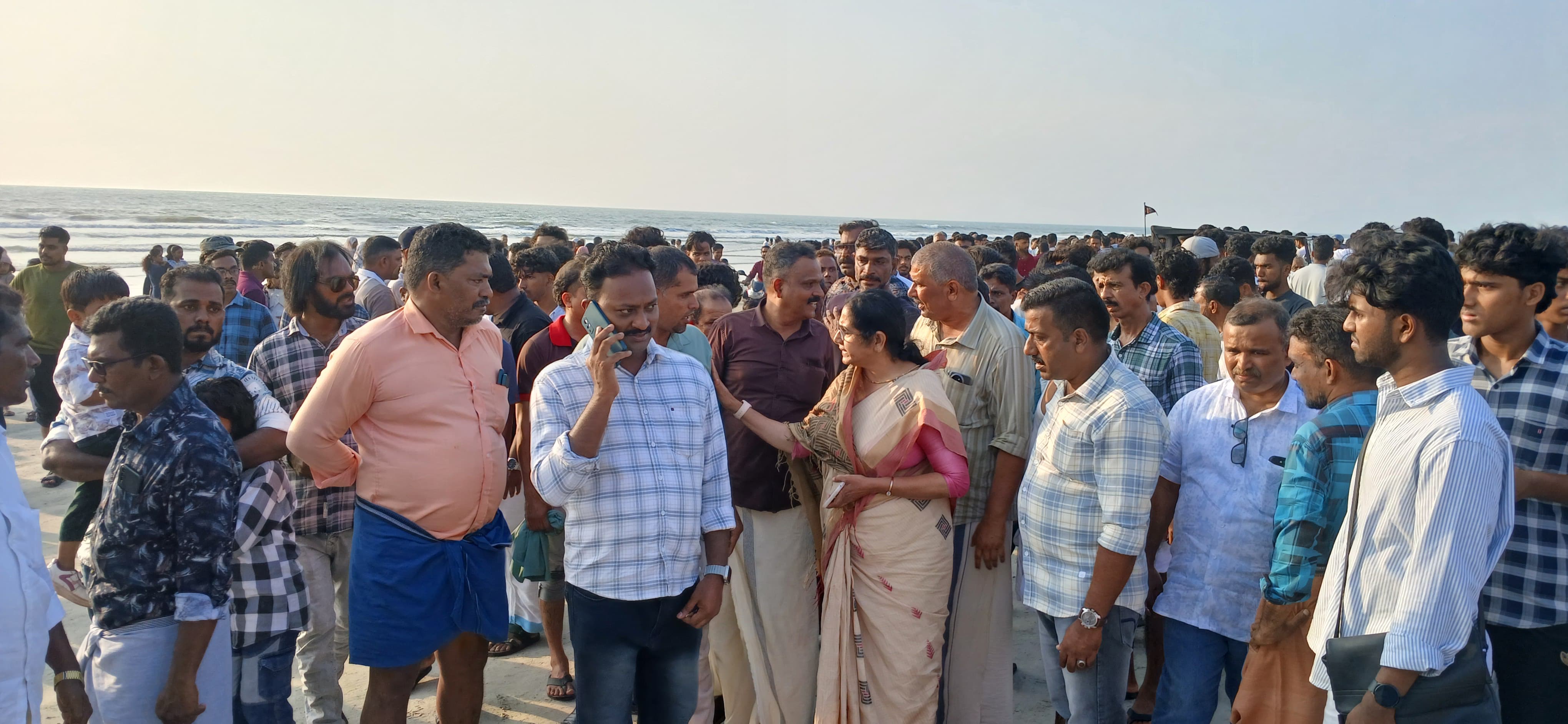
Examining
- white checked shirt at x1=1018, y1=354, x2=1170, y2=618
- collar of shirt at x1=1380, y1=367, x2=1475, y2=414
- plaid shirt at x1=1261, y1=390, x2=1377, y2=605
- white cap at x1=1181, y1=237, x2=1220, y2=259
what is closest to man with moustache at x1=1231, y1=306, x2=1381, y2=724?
plaid shirt at x1=1261, y1=390, x2=1377, y2=605

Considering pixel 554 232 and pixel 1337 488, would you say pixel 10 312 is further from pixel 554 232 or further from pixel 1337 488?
pixel 554 232

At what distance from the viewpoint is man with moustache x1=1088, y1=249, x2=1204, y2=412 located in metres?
4.13

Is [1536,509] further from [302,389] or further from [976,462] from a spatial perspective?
[302,389]

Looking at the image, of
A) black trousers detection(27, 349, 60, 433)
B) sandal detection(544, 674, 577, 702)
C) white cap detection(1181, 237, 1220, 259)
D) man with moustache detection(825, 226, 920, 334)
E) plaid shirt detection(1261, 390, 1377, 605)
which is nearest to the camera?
plaid shirt detection(1261, 390, 1377, 605)

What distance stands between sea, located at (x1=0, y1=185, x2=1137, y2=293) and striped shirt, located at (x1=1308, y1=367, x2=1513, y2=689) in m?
3.25

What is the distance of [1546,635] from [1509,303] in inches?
39.0

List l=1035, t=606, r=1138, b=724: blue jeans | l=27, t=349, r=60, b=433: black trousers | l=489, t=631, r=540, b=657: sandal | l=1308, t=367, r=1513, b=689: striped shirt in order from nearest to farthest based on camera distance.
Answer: l=1308, t=367, r=1513, b=689: striped shirt
l=1035, t=606, r=1138, b=724: blue jeans
l=489, t=631, r=540, b=657: sandal
l=27, t=349, r=60, b=433: black trousers

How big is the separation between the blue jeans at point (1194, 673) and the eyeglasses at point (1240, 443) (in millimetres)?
572

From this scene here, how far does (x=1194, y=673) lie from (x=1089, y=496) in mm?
690

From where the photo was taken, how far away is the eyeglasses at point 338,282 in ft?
12.6

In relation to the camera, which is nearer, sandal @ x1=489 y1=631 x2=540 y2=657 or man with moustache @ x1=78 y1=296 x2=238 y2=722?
man with moustache @ x1=78 y1=296 x2=238 y2=722

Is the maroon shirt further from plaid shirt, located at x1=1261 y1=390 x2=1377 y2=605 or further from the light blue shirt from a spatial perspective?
plaid shirt, located at x1=1261 y1=390 x2=1377 y2=605

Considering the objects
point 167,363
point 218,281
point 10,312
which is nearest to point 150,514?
point 167,363

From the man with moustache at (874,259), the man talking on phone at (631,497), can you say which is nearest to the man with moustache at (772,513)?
the man talking on phone at (631,497)
